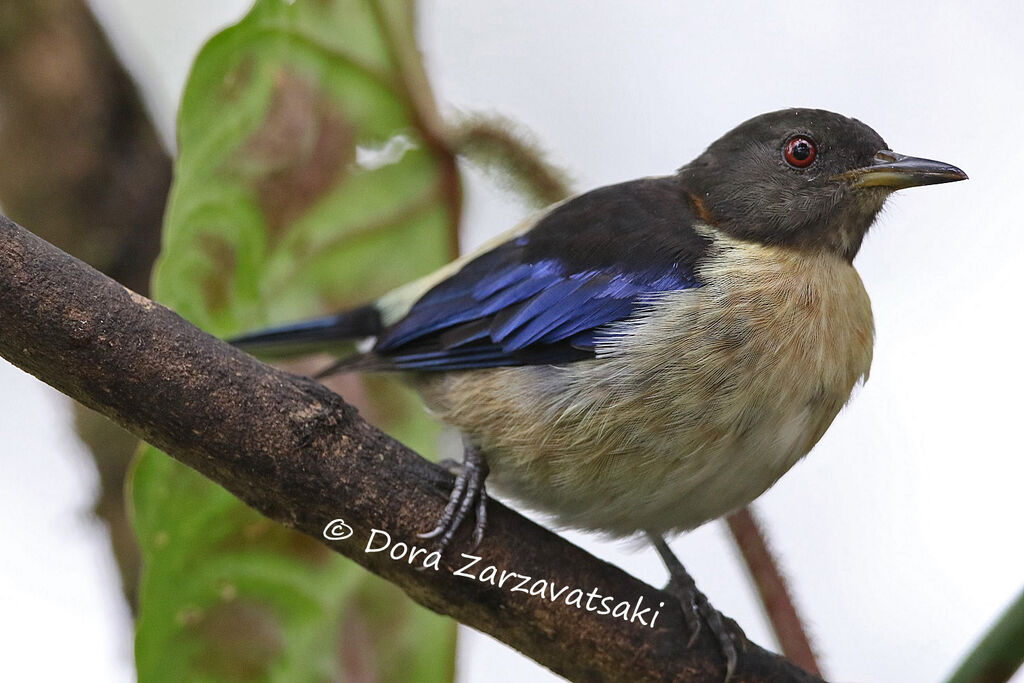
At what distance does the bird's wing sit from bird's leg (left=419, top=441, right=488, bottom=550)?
368 mm

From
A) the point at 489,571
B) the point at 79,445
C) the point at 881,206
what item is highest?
the point at 881,206

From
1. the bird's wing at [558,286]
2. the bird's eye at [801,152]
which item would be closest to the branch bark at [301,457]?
the bird's wing at [558,286]

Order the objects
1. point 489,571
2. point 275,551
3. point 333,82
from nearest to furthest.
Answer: point 489,571 → point 275,551 → point 333,82

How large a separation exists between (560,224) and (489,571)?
1155 millimetres

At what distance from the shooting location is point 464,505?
2.84 m

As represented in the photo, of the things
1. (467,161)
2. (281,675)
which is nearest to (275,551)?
(281,675)

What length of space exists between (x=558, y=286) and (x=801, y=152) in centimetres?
82

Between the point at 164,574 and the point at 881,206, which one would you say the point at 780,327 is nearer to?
the point at 881,206

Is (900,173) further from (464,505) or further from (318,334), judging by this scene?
(318,334)

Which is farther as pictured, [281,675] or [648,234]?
[648,234]

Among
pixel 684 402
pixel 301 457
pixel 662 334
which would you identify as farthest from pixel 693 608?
pixel 301 457

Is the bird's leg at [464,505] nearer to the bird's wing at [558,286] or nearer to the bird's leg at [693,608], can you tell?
the bird's wing at [558,286]

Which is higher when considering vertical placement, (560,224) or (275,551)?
(560,224)

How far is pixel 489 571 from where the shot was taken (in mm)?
2785
